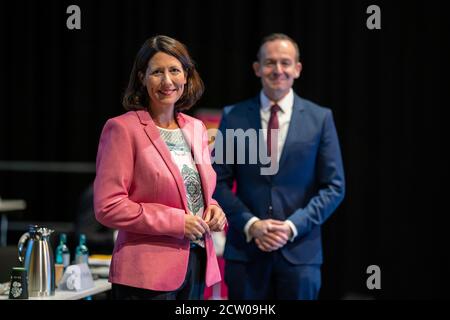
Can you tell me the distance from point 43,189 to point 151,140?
5.56 m

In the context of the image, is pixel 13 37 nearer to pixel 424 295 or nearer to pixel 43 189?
pixel 43 189

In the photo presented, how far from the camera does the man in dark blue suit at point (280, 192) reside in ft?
11.0

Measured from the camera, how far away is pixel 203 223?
2230 mm

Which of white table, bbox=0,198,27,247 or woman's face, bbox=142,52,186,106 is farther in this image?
white table, bbox=0,198,27,247

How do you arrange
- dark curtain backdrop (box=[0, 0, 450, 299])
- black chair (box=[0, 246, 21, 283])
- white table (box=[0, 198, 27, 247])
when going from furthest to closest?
white table (box=[0, 198, 27, 247]) → dark curtain backdrop (box=[0, 0, 450, 299]) → black chair (box=[0, 246, 21, 283])

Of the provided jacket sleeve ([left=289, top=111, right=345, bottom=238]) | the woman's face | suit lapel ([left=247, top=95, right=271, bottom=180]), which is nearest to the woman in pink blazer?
the woman's face

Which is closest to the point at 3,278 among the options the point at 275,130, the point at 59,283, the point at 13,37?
the point at 59,283

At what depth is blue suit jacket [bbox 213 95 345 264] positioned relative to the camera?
332 centimetres

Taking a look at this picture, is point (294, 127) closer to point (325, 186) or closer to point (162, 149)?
point (325, 186)

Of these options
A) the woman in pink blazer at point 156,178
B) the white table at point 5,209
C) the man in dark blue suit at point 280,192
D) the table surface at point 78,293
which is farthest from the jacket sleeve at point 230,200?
the white table at point 5,209

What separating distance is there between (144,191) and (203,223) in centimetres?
19

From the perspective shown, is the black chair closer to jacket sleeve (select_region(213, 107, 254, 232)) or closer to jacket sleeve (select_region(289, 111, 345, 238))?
jacket sleeve (select_region(213, 107, 254, 232))

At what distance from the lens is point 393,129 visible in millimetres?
5914

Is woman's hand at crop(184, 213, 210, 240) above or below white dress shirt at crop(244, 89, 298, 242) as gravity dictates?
below
